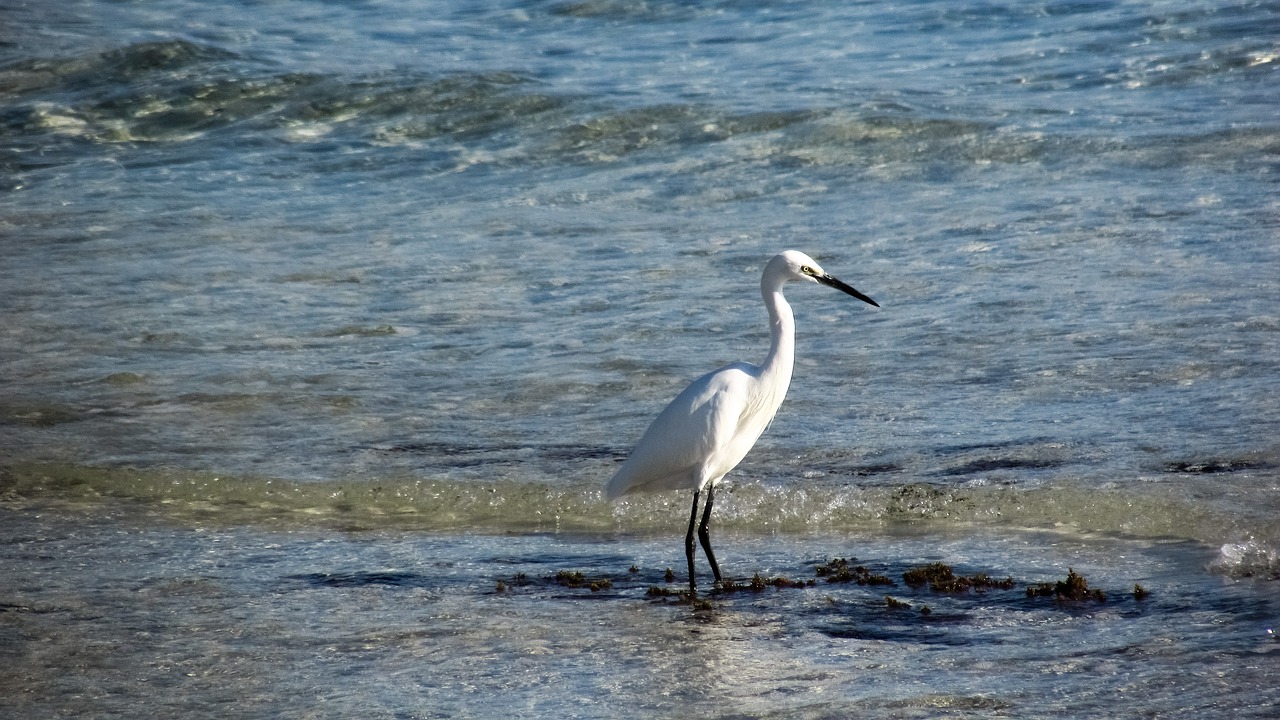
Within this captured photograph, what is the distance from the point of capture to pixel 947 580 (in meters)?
4.80

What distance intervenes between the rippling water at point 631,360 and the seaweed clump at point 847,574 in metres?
0.09

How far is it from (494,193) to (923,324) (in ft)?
15.3

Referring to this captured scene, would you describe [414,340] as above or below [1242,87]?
below

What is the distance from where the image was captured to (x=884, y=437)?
652cm

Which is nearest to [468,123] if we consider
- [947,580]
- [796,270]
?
[796,270]

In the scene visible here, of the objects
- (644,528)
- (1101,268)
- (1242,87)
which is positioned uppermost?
(1242,87)

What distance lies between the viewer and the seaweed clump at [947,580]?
4749 millimetres

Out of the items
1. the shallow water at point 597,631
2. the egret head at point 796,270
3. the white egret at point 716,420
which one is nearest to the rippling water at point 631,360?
the shallow water at point 597,631

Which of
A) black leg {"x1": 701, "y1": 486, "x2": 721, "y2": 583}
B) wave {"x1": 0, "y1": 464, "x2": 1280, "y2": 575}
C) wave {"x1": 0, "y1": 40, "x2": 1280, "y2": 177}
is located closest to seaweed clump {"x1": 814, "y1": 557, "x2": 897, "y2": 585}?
black leg {"x1": 701, "y1": 486, "x2": 721, "y2": 583}

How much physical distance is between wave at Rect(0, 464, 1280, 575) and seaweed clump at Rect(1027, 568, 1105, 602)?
0.80 metres

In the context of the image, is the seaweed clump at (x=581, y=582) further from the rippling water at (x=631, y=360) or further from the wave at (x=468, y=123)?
the wave at (x=468, y=123)

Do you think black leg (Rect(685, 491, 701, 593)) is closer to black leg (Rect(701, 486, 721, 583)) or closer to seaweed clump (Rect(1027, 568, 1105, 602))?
black leg (Rect(701, 486, 721, 583))

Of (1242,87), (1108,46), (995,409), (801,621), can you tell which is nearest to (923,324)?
(995,409)

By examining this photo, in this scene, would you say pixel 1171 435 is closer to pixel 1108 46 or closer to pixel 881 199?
pixel 881 199
